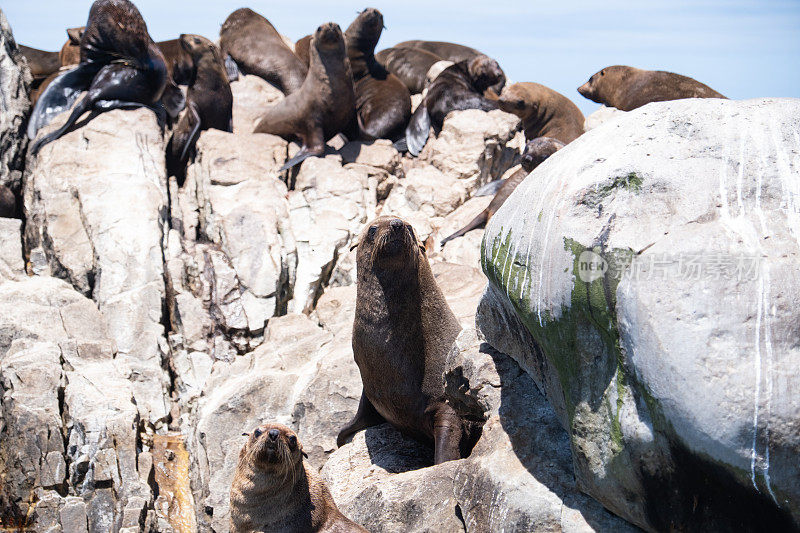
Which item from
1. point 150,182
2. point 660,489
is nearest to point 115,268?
point 150,182

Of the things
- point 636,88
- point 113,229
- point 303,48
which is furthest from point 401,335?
point 303,48

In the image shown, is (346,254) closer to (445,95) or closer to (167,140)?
(167,140)

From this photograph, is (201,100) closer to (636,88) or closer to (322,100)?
(322,100)

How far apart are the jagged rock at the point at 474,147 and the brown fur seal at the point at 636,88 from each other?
87.2 inches

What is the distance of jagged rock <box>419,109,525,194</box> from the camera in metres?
10.7

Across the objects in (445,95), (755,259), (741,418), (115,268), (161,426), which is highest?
(445,95)

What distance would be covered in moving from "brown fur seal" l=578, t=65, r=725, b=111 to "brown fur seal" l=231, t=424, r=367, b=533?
28.2 feet

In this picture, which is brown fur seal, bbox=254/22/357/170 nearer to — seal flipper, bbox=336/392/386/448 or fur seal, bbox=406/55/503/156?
fur seal, bbox=406/55/503/156

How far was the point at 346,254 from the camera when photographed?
899 centimetres

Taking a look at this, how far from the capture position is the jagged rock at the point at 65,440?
6.30 meters

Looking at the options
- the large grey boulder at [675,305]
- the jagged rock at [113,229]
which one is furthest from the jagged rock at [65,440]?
the large grey boulder at [675,305]

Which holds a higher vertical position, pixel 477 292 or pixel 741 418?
pixel 741 418

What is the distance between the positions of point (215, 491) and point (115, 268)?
12.1 ft

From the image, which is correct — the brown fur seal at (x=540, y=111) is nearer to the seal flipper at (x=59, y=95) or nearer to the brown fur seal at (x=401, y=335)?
the seal flipper at (x=59, y=95)
